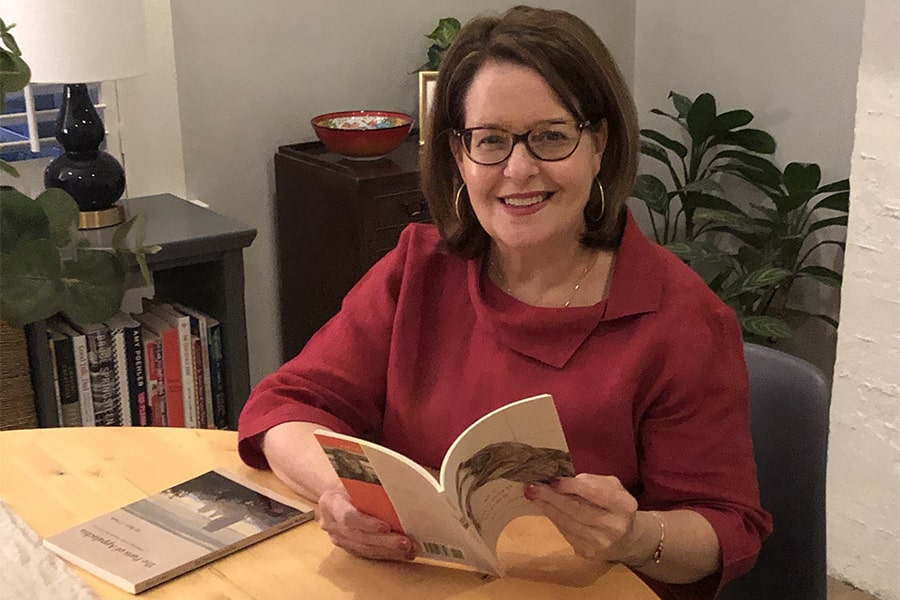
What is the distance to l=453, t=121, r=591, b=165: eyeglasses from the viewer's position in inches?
50.9

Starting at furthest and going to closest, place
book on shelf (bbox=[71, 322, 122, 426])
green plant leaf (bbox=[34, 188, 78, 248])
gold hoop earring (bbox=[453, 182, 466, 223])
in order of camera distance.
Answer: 1. book on shelf (bbox=[71, 322, 122, 426])
2. green plant leaf (bbox=[34, 188, 78, 248])
3. gold hoop earring (bbox=[453, 182, 466, 223])

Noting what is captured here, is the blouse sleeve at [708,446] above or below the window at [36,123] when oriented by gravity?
below

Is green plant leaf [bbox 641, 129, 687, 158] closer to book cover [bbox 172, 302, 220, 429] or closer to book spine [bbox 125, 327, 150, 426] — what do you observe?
book cover [bbox 172, 302, 220, 429]

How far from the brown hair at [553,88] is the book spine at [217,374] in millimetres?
1112

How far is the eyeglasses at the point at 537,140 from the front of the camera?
4.24 ft

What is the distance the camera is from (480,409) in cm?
130

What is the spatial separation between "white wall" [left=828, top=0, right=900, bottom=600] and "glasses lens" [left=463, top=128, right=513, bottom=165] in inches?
42.0

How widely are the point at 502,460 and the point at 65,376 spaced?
59.9 inches

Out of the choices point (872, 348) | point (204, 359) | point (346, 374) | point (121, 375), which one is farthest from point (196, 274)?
point (872, 348)

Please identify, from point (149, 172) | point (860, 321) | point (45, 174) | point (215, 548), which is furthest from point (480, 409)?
point (149, 172)

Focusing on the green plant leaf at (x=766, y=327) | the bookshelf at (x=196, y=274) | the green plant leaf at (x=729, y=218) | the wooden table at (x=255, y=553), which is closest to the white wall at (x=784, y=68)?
the green plant leaf at (x=729, y=218)

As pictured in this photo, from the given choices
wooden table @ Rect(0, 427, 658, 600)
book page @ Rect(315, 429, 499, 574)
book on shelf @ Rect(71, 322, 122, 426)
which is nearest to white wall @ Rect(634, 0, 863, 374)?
book on shelf @ Rect(71, 322, 122, 426)

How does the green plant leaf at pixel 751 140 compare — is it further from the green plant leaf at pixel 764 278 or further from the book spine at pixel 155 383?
the book spine at pixel 155 383

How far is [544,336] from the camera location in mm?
1288
